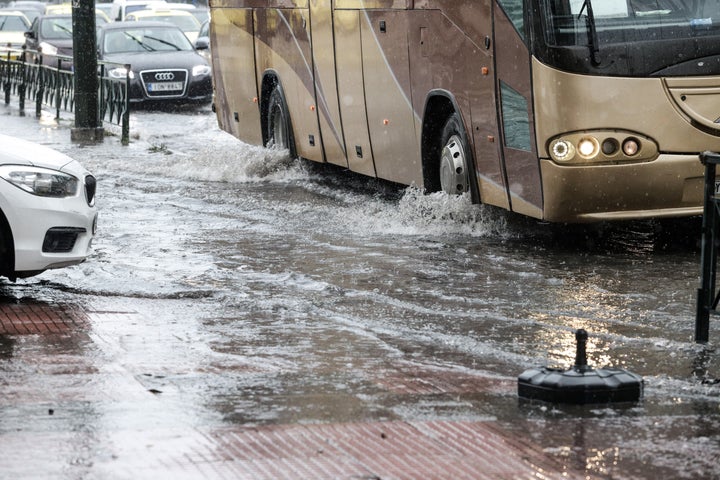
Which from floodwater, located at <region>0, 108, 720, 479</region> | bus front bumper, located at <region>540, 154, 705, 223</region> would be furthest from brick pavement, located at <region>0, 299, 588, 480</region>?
bus front bumper, located at <region>540, 154, 705, 223</region>

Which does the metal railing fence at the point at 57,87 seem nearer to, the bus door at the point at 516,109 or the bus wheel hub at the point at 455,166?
the bus wheel hub at the point at 455,166

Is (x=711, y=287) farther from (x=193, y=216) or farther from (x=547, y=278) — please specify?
(x=193, y=216)

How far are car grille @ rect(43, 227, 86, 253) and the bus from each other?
3435 mm

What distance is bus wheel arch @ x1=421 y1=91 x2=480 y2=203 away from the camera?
39.0 ft

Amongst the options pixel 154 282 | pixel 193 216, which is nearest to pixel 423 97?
pixel 193 216

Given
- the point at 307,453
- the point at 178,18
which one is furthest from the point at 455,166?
the point at 178,18

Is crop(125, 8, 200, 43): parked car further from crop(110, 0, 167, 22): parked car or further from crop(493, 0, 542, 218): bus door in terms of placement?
crop(493, 0, 542, 218): bus door

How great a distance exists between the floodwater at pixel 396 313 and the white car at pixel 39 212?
0.37 m

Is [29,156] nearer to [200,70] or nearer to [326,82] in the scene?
[326,82]

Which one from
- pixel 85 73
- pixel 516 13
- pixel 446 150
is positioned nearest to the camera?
pixel 516 13

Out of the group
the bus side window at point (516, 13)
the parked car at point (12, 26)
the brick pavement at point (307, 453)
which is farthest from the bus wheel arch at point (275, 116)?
the parked car at point (12, 26)

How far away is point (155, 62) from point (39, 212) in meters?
19.4

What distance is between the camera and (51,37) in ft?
113

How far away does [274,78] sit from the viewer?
58.3 ft
